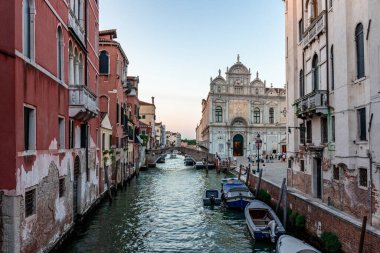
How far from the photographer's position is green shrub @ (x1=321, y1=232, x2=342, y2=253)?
28.9 feet

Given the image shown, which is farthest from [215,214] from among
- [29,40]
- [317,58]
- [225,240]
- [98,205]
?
[29,40]

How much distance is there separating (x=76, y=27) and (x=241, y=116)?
3805cm

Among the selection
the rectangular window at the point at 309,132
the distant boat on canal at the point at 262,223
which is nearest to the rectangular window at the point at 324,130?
the rectangular window at the point at 309,132

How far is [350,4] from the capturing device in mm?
10344

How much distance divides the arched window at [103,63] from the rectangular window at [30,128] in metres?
15.2

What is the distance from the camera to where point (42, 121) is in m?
8.27

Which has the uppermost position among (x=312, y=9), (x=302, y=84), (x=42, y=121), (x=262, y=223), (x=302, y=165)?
(x=312, y=9)

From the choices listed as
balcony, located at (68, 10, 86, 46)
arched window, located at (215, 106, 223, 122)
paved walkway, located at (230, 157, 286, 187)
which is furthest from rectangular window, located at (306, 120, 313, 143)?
arched window, located at (215, 106, 223, 122)

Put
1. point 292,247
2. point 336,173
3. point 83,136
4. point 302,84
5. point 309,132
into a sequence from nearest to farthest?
1. point 292,247
2. point 336,173
3. point 83,136
4. point 309,132
5. point 302,84

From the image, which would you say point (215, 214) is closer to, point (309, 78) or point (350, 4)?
point (309, 78)

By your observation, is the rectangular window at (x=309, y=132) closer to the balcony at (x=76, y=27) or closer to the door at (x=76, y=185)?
the door at (x=76, y=185)

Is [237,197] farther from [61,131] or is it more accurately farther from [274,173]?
[61,131]

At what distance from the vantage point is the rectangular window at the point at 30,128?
24.8 ft

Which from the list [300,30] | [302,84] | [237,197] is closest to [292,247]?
[237,197]
